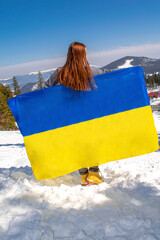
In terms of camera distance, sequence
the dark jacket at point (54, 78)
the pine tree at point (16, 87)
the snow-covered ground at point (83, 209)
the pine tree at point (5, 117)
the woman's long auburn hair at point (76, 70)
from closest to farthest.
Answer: the snow-covered ground at point (83, 209) < the woman's long auburn hair at point (76, 70) < the dark jacket at point (54, 78) < the pine tree at point (5, 117) < the pine tree at point (16, 87)

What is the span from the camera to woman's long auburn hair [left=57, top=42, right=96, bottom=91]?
3.35 meters

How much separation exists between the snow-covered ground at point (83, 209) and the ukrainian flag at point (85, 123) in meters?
0.46

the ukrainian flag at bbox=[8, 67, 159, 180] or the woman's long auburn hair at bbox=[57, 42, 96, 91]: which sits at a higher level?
the woman's long auburn hair at bbox=[57, 42, 96, 91]

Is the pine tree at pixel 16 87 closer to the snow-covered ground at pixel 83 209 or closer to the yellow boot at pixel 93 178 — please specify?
the snow-covered ground at pixel 83 209

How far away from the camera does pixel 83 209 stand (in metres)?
3.12

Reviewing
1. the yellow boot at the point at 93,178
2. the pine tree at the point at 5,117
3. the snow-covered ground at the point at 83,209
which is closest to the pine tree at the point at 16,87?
the pine tree at the point at 5,117

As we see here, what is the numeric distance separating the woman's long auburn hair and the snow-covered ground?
75.2 inches

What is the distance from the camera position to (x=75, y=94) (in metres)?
3.74

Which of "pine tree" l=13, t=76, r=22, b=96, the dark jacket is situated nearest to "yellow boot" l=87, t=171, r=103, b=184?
the dark jacket

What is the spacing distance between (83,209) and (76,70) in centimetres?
220

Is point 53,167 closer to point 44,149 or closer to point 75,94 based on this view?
point 44,149

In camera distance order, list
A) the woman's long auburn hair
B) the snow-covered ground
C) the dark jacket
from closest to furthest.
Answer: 1. the snow-covered ground
2. the woman's long auburn hair
3. the dark jacket

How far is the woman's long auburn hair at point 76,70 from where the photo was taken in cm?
335

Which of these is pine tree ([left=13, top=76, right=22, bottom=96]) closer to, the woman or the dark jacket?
the dark jacket
